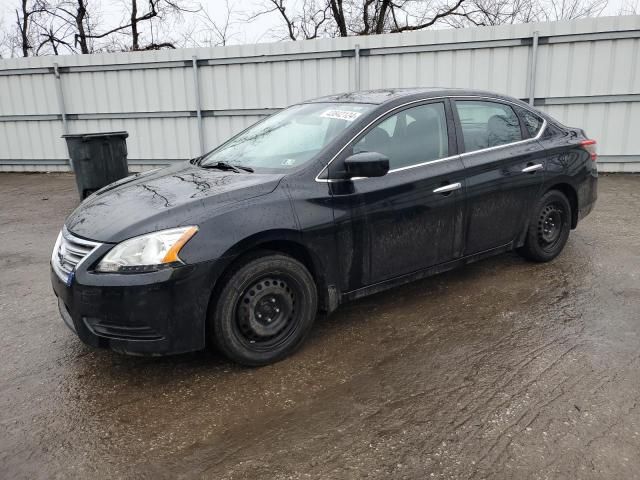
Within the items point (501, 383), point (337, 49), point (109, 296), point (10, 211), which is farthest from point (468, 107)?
point (10, 211)

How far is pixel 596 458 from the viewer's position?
2.36m

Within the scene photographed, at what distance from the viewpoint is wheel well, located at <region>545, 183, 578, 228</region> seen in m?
4.82

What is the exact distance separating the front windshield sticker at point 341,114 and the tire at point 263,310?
44.8 inches

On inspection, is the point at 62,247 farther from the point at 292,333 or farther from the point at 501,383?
the point at 501,383

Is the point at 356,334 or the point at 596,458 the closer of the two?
the point at 596,458

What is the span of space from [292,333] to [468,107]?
90.0 inches

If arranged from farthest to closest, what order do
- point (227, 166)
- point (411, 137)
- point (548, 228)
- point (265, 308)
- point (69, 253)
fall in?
point (548, 228) < point (411, 137) < point (227, 166) < point (265, 308) < point (69, 253)

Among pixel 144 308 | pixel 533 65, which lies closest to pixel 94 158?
pixel 144 308

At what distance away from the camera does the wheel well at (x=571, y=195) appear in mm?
4815

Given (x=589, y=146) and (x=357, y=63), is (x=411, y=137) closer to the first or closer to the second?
(x=589, y=146)

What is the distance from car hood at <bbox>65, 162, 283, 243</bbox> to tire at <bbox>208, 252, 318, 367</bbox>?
1.29ft

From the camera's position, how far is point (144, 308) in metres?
2.81

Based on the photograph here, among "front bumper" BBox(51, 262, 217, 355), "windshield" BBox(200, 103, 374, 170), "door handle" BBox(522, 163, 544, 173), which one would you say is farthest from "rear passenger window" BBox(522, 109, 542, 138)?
"front bumper" BBox(51, 262, 217, 355)

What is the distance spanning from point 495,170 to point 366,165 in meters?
1.39
